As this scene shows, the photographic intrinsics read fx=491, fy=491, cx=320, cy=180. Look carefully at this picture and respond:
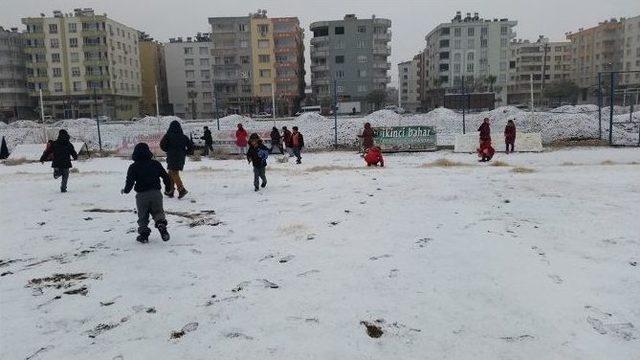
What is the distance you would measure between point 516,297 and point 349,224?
11.2 ft

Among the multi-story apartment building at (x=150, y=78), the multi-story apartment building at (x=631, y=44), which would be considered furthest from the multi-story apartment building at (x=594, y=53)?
the multi-story apartment building at (x=150, y=78)

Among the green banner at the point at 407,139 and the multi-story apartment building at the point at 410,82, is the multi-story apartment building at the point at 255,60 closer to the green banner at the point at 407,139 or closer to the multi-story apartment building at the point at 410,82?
the multi-story apartment building at the point at 410,82

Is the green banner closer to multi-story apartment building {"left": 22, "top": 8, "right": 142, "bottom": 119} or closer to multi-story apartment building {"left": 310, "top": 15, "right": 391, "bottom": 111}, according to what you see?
multi-story apartment building {"left": 310, "top": 15, "right": 391, "bottom": 111}

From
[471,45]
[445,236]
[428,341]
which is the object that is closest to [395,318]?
[428,341]

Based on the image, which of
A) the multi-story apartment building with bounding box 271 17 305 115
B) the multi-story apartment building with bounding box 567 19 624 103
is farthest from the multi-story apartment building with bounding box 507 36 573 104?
the multi-story apartment building with bounding box 271 17 305 115

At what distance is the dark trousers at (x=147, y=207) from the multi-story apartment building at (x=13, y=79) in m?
90.0

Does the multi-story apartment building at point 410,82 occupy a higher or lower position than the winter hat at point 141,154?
higher

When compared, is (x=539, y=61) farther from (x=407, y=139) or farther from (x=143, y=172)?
(x=143, y=172)

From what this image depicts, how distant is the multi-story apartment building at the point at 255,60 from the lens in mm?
83062

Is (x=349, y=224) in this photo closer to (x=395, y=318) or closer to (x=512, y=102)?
(x=395, y=318)

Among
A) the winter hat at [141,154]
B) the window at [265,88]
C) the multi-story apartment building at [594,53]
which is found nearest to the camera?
the winter hat at [141,154]

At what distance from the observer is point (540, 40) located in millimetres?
129625

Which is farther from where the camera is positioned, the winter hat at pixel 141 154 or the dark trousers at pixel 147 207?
the winter hat at pixel 141 154

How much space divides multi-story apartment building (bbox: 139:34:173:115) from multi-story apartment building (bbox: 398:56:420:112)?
58.2m
